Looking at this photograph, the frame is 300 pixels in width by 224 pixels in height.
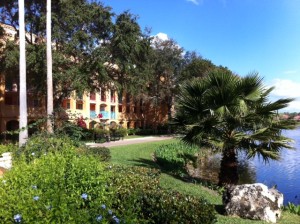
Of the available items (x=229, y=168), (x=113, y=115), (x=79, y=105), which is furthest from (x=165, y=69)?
(x=229, y=168)

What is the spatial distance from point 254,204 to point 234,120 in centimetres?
380

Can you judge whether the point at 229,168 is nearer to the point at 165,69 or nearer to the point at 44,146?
the point at 44,146

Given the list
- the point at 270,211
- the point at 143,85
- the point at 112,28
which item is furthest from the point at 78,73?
the point at 270,211

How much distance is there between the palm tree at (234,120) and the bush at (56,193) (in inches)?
262

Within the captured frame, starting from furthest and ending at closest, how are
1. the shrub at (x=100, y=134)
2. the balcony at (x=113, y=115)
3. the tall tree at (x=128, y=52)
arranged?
1. the balcony at (x=113, y=115)
2. the shrub at (x=100, y=134)
3. the tall tree at (x=128, y=52)

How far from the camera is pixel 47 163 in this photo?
5.26 m

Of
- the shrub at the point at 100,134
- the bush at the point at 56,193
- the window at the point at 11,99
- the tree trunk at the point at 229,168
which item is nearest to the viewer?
the bush at the point at 56,193

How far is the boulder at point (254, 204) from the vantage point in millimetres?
7703

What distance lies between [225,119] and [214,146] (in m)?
1.00

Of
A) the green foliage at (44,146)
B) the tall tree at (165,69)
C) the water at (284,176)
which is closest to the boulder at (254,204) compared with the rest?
the green foliage at (44,146)

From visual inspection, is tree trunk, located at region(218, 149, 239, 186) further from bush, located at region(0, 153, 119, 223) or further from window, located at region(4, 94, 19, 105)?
window, located at region(4, 94, 19, 105)

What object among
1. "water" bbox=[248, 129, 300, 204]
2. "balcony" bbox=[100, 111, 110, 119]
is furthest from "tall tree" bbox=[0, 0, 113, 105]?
"balcony" bbox=[100, 111, 110, 119]

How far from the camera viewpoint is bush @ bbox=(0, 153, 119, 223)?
3.80 meters

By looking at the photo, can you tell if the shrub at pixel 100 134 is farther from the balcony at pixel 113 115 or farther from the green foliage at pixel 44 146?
the green foliage at pixel 44 146
